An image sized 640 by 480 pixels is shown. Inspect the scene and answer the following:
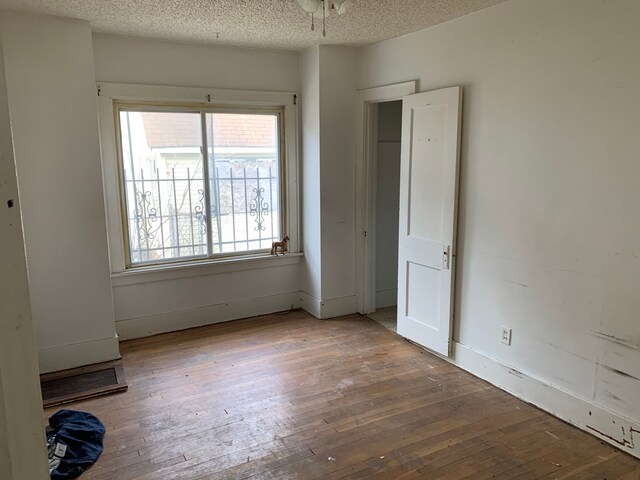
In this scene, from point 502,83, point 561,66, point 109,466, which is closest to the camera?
point 109,466

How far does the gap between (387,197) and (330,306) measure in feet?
4.06

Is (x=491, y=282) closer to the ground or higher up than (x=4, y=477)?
closer to the ground

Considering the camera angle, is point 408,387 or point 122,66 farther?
point 122,66

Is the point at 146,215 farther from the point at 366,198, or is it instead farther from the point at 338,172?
the point at 366,198

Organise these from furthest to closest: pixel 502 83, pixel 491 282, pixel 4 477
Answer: pixel 491 282, pixel 502 83, pixel 4 477

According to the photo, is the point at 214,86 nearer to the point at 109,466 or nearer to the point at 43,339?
the point at 43,339

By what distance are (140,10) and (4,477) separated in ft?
10.8

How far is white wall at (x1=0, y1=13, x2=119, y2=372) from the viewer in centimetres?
319

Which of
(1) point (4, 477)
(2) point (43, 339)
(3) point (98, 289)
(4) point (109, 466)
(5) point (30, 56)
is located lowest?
(4) point (109, 466)

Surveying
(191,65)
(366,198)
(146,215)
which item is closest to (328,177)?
(366,198)

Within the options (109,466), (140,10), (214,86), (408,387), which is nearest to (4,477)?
(109,466)

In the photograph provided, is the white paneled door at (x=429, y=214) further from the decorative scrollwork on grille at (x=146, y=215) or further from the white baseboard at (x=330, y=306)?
the decorative scrollwork on grille at (x=146, y=215)

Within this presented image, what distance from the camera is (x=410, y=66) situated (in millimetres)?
3787

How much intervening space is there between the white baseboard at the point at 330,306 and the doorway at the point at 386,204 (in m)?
0.24
